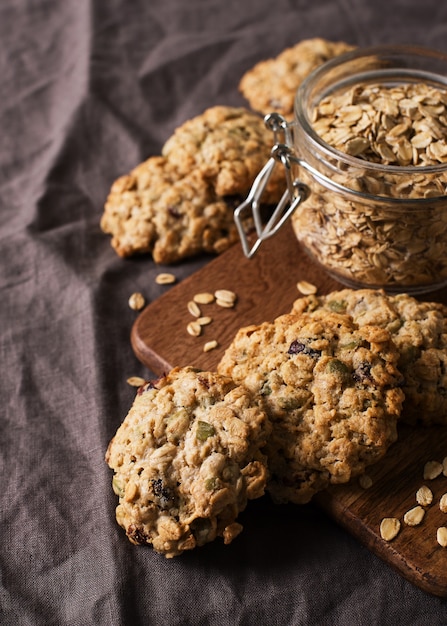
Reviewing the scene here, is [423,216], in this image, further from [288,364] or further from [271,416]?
[271,416]

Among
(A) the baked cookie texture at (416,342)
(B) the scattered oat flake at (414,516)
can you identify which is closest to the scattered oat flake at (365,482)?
(B) the scattered oat flake at (414,516)

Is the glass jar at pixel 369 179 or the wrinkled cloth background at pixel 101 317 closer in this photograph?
the wrinkled cloth background at pixel 101 317

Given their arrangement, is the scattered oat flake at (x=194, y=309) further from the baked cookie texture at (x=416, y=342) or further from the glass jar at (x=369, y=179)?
the baked cookie texture at (x=416, y=342)

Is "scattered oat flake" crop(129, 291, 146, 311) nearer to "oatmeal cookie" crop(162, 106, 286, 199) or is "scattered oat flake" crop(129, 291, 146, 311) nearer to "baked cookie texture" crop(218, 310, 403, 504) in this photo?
"oatmeal cookie" crop(162, 106, 286, 199)

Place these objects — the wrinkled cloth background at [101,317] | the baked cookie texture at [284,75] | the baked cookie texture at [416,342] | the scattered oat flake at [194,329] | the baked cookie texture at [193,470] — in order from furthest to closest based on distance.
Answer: the baked cookie texture at [284,75]
the scattered oat flake at [194,329]
the baked cookie texture at [416,342]
the wrinkled cloth background at [101,317]
the baked cookie texture at [193,470]

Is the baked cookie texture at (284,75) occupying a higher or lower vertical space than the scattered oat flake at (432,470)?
higher

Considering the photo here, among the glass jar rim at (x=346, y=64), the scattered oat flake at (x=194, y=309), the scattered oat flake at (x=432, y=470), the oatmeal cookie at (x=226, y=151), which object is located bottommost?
the scattered oat flake at (x=432, y=470)

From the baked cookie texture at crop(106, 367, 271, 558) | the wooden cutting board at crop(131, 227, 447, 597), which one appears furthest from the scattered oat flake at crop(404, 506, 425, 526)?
the baked cookie texture at crop(106, 367, 271, 558)
